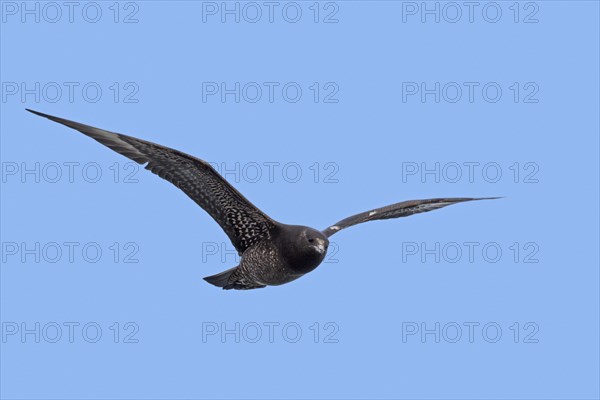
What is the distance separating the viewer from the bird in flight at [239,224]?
10859 millimetres

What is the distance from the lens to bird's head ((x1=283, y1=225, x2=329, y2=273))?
10.9 m

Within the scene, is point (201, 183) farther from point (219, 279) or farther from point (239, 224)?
point (219, 279)

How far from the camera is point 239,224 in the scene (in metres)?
11.6

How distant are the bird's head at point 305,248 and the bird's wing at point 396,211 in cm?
72

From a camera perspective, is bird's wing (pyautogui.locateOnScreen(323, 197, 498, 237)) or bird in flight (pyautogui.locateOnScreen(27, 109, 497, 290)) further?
bird's wing (pyautogui.locateOnScreen(323, 197, 498, 237))

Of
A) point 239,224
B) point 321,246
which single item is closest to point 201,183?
point 239,224

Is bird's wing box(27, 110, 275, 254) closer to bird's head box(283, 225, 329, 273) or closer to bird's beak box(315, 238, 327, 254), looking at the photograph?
bird's head box(283, 225, 329, 273)

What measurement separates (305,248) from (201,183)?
1.46 m

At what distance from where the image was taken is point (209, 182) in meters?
11.2

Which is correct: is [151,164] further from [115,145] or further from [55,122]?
[55,122]

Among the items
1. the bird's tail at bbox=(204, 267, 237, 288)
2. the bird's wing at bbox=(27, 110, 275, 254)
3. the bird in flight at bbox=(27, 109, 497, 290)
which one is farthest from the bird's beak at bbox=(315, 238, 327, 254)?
the bird's tail at bbox=(204, 267, 237, 288)

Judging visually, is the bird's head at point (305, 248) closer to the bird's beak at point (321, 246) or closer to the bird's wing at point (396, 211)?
the bird's beak at point (321, 246)

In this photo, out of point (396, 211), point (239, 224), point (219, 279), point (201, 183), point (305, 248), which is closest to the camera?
point (305, 248)

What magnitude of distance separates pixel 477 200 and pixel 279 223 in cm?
313
